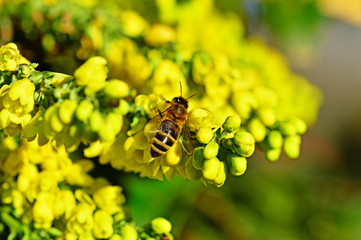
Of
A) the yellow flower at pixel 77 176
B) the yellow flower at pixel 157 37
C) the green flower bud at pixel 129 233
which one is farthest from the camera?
the yellow flower at pixel 157 37

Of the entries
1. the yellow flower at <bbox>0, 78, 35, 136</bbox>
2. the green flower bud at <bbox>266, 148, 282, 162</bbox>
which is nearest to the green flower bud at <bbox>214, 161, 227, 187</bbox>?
the green flower bud at <bbox>266, 148, 282, 162</bbox>

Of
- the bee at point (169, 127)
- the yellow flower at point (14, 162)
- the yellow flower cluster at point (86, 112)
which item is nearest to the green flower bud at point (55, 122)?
the yellow flower cluster at point (86, 112)

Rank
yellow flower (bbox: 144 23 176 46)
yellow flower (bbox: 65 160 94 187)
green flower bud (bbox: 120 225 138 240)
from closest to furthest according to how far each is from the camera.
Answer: green flower bud (bbox: 120 225 138 240)
yellow flower (bbox: 65 160 94 187)
yellow flower (bbox: 144 23 176 46)

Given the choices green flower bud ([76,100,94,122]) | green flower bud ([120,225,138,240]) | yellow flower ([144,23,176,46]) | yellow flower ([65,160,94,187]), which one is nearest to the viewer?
green flower bud ([76,100,94,122])

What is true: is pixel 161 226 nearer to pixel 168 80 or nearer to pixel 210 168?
pixel 210 168

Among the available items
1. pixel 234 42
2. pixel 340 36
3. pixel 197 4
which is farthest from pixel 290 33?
pixel 340 36

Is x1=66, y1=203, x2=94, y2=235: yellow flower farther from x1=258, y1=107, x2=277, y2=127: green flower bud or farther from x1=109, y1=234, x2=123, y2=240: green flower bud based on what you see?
x1=258, y1=107, x2=277, y2=127: green flower bud

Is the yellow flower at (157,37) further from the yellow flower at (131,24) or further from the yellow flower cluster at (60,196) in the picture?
the yellow flower cluster at (60,196)

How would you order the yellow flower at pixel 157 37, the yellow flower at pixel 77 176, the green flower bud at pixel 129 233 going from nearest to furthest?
the green flower bud at pixel 129 233
the yellow flower at pixel 77 176
the yellow flower at pixel 157 37

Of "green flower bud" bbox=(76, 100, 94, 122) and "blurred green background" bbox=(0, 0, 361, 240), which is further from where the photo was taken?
"blurred green background" bbox=(0, 0, 361, 240)
